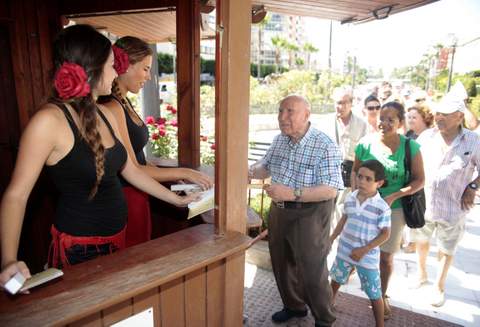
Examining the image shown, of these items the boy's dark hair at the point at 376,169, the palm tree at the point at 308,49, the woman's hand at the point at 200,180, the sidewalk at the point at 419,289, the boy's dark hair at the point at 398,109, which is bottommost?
the sidewalk at the point at 419,289

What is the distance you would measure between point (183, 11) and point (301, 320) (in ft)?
8.44

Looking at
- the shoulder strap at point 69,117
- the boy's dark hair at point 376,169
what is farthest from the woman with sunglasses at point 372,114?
the shoulder strap at point 69,117

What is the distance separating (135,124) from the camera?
1.96 m

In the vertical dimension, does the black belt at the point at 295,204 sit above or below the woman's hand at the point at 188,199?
below

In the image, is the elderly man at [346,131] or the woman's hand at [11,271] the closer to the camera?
the woman's hand at [11,271]

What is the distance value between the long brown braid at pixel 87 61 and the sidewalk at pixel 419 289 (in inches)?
86.1

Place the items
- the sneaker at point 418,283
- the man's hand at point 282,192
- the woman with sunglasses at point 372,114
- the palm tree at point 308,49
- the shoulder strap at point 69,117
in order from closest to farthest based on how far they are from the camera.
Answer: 1. the shoulder strap at point 69,117
2. the man's hand at point 282,192
3. the sneaker at point 418,283
4. the woman with sunglasses at point 372,114
5. the palm tree at point 308,49

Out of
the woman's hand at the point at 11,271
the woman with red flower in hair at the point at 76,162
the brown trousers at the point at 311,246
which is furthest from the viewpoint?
the brown trousers at the point at 311,246

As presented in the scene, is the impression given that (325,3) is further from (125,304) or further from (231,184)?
(125,304)

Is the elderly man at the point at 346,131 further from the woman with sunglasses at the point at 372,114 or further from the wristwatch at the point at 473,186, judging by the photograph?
the wristwatch at the point at 473,186

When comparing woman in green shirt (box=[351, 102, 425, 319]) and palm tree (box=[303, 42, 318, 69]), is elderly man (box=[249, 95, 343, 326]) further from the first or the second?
palm tree (box=[303, 42, 318, 69])

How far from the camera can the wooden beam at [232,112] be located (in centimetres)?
133

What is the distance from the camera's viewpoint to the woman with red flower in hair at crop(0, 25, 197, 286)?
1.10 meters

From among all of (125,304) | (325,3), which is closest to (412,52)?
(325,3)
